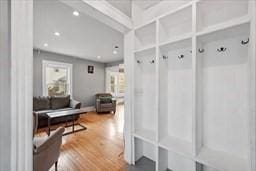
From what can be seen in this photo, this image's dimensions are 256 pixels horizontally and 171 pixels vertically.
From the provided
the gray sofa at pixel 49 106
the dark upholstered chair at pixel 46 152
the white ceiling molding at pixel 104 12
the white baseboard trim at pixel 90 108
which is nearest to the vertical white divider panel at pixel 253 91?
the white ceiling molding at pixel 104 12

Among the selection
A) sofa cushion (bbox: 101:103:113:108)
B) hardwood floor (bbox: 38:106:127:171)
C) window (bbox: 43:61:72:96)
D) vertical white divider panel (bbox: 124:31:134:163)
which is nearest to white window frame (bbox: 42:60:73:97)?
window (bbox: 43:61:72:96)

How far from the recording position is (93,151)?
8.16 ft

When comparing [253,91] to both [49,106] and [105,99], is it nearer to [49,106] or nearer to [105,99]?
[49,106]

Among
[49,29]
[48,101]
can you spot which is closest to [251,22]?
[49,29]

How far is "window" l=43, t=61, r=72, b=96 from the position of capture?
201 inches

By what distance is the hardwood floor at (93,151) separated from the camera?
2027 mm

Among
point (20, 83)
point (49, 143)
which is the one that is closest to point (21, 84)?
point (20, 83)

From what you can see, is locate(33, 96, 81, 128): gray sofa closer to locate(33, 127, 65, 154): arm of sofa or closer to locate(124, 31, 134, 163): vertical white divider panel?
locate(33, 127, 65, 154): arm of sofa

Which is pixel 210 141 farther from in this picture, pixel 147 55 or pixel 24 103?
pixel 24 103

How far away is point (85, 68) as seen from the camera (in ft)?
20.9

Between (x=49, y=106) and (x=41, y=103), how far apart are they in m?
0.27

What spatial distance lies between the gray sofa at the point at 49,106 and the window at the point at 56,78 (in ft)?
2.71

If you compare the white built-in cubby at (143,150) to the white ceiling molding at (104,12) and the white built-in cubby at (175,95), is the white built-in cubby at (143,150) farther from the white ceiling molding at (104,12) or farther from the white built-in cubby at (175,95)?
the white ceiling molding at (104,12)

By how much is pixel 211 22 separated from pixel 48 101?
193 inches
